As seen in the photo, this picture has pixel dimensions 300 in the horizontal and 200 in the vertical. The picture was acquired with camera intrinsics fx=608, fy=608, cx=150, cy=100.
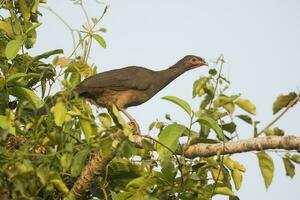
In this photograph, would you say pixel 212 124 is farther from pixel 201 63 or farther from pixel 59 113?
pixel 201 63

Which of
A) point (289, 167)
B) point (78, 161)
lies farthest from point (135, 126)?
point (289, 167)

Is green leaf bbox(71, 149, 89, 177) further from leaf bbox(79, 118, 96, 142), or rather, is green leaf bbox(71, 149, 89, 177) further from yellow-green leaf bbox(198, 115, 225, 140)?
yellow-green leaf bbox(198, 115, 225, 140)

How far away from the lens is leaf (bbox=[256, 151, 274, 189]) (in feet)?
11.1

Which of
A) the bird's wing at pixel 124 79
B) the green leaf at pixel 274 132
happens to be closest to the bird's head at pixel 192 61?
the bird's wing at pixel 124 79

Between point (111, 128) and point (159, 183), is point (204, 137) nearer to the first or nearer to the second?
point (159, 183)

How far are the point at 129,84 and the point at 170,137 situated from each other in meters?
3.99

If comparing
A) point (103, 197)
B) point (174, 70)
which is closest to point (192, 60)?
point (174, 70)

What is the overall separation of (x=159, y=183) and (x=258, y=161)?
29.8 inches

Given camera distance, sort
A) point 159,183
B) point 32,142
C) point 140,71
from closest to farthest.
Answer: point 32,142 → point 159,183 → point 140,71

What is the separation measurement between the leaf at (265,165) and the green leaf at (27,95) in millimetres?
1487

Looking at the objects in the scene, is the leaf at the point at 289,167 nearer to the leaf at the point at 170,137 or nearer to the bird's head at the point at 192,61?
the leaf at the point at 170,137

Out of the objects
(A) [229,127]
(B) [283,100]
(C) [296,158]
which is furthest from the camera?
(A) [229,127]

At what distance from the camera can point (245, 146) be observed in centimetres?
346

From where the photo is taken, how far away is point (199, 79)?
3906 millimetres
